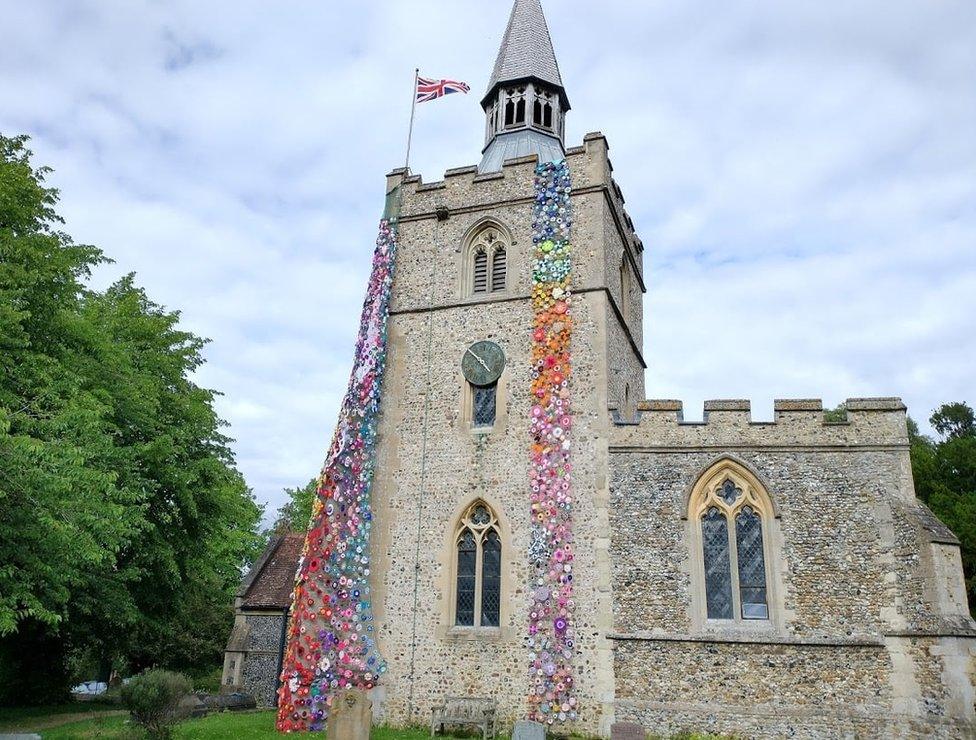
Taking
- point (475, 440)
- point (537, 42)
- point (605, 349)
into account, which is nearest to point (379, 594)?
point (475, 440)

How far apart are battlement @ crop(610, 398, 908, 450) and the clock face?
282 cm

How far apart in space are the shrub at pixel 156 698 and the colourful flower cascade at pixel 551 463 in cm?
600

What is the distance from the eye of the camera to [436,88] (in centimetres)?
1950

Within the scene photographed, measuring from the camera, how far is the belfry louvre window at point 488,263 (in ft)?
56.3

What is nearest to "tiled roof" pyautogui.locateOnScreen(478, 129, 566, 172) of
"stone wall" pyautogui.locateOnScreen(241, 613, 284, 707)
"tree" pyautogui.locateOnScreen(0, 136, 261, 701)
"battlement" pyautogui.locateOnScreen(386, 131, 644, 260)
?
"battlement" pyautogui.locateOnScreen(386, 131, 644, 260)

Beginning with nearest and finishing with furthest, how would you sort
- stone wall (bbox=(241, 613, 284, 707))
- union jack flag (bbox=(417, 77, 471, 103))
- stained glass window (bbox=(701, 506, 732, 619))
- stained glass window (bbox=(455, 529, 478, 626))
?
stained glass window (bbox=(701, 506, 732, 619))
stained glass window (bbox=(455, 529, 478, 626))
union jack flag (bbox=(417, 77, 471, 103))
stone wall (bbox=(241, 613, 284, 707))

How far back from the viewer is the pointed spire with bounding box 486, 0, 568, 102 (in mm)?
21438

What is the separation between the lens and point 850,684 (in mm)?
12727

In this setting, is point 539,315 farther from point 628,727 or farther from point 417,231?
point 628,727

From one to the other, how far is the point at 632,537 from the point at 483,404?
419 centimetres

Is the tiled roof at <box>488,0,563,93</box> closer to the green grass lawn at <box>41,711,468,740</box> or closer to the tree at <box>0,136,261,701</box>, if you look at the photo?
the tree at <box>0,136,261,701</box>

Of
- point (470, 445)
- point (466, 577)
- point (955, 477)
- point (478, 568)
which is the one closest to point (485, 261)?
point (470, 445)

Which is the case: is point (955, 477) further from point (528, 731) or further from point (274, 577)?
point (274, 577)

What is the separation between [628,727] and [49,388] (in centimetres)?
1045
